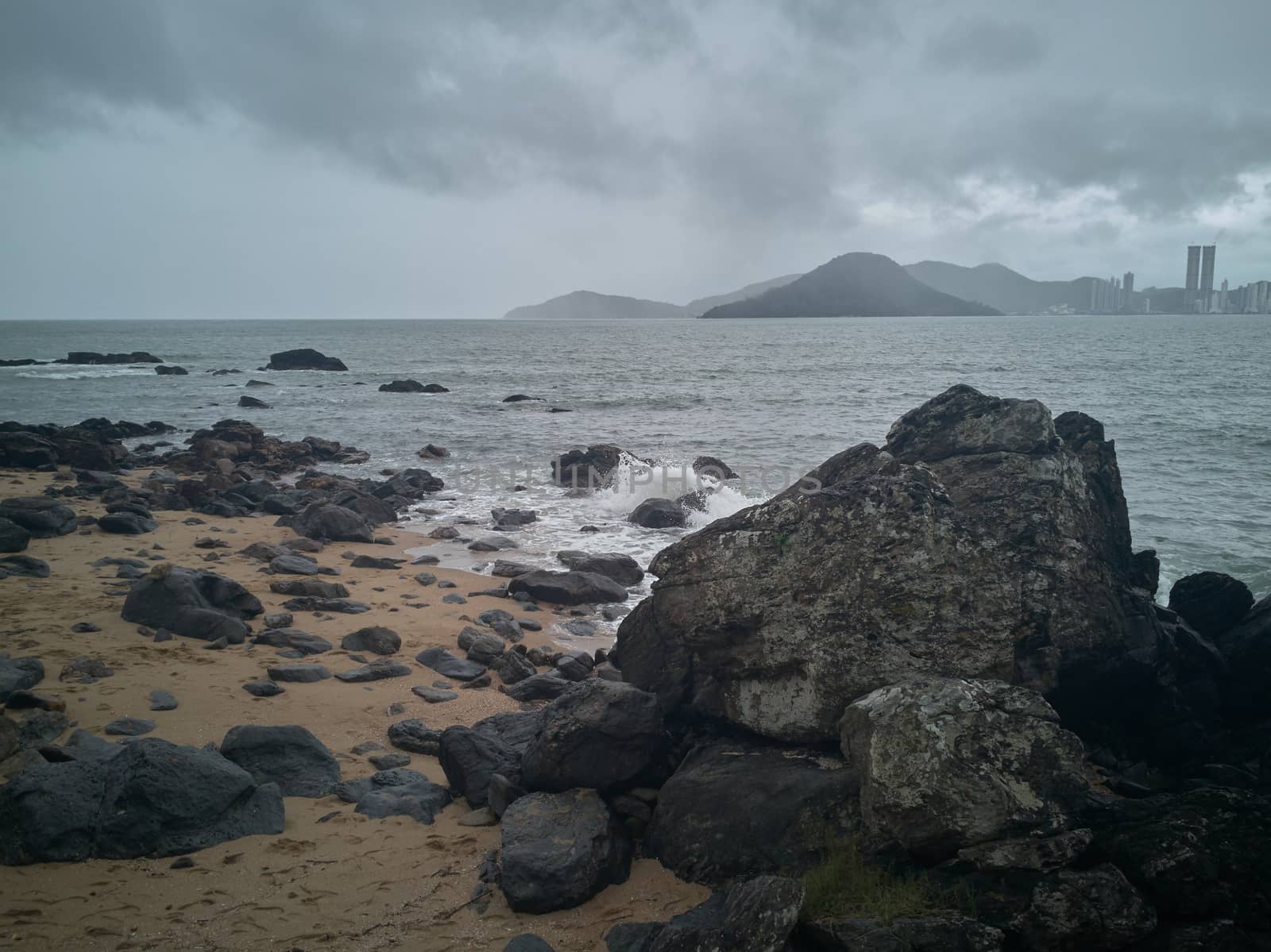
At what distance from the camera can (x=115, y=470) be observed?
2503 centimetres

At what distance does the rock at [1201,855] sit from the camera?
4.43 metres

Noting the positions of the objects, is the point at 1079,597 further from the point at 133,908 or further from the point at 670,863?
the point at 133,908

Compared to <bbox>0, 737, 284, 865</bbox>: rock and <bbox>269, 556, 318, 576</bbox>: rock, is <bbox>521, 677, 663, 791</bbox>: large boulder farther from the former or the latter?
<bbox>269, 556, 318, 576</bbox>: rock

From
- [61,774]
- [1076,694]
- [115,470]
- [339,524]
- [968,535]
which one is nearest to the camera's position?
[61,774]

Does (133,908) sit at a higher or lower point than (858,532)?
lower

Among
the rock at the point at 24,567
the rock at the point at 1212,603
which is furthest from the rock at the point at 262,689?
the rock at the point at 1212,603

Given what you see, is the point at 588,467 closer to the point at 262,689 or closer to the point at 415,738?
the point at 262,689

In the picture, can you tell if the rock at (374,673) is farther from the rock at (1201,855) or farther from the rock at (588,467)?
the rock at (588,467)

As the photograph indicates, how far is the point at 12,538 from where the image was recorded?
1374 centimetres

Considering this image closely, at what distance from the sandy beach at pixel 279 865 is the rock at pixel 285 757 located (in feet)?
0.57

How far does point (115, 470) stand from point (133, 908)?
23363mm

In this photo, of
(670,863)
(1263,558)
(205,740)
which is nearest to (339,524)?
(205,740)

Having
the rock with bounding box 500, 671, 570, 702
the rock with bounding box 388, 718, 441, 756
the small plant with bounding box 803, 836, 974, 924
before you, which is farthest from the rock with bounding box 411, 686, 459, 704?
the small plant with bounding box 803, 836, 974, 924

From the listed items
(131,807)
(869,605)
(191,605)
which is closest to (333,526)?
(191,605)
